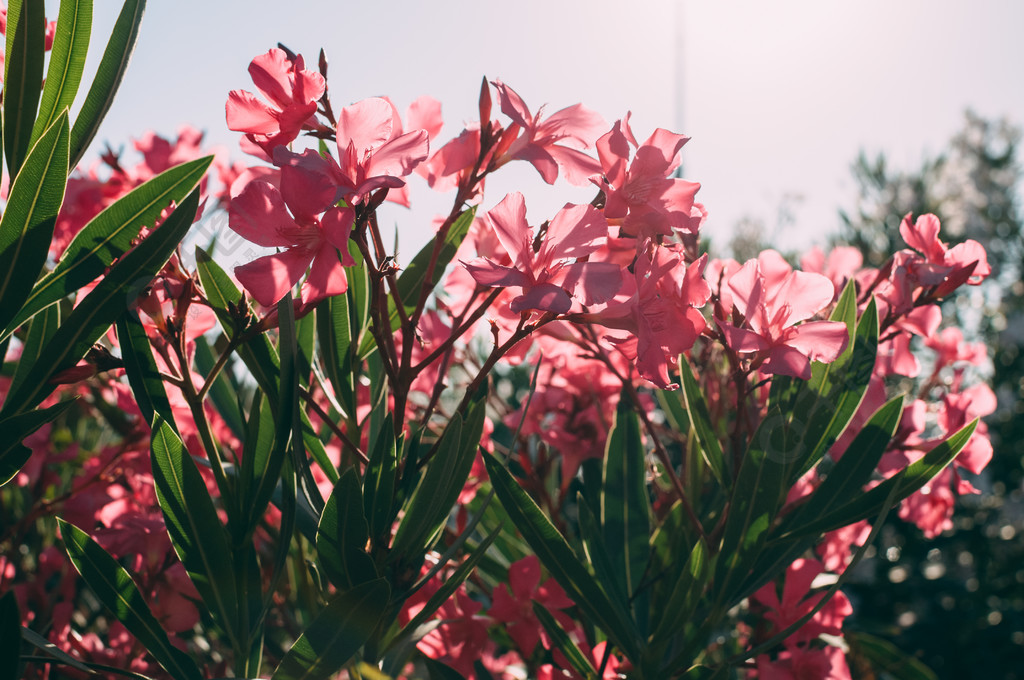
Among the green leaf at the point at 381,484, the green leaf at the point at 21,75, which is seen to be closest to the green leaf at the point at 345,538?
the green leaf at the point at 381,484

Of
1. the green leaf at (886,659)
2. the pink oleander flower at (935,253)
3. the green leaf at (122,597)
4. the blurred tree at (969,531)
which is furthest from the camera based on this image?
the blurred tree at (969,531)

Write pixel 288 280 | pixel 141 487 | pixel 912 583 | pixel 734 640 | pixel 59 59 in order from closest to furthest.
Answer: pixel 288 280 → pixel 59 59 → pixel 141 487 → pixel 734 640 → pixel 912 583

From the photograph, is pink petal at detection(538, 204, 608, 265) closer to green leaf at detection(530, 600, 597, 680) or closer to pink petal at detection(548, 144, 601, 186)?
pink petal at detection(548, 144, 601, 186)

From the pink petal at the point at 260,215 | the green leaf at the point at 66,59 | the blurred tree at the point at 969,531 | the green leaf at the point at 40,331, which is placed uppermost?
the blurred tree at the point at 969,531

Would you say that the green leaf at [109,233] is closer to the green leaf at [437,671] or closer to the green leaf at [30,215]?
the green leaf at [30,215]

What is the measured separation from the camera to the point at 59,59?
663 millimetres

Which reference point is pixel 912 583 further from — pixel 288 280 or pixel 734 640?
pixel 288 280

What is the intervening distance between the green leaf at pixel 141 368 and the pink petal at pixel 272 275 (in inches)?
6.2

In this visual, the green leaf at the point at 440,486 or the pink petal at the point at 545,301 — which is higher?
the pink petal at the point at 545,301

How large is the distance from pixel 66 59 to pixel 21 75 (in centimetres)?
4

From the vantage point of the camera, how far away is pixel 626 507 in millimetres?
898

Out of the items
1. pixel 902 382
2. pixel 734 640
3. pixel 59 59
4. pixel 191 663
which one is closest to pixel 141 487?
pixel 191 663

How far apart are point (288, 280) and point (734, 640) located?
902mm

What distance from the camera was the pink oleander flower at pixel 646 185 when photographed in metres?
0.65
